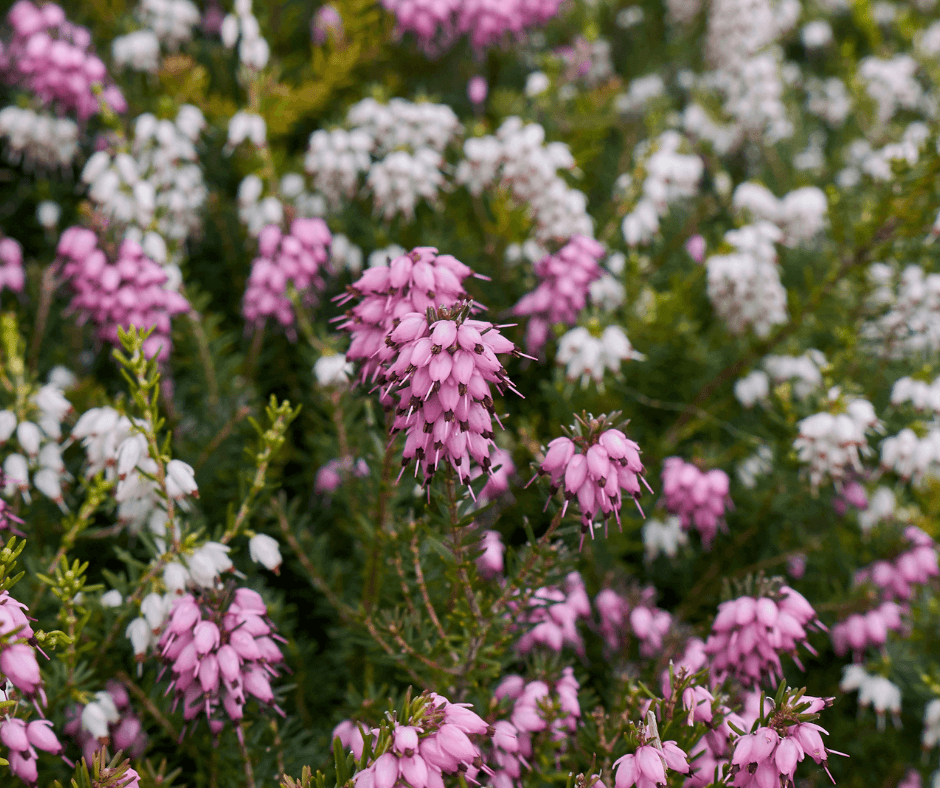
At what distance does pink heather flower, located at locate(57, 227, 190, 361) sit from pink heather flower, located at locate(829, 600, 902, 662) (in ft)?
8.43

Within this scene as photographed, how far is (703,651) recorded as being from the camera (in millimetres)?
2002

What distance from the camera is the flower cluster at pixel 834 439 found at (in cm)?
251

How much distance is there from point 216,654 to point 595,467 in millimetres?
930

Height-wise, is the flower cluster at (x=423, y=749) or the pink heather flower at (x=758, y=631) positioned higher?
the flower cluster at (x=423, y=749)

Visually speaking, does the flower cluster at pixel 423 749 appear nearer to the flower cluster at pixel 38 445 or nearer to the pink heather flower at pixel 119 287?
the flower cluster at pixel 38 445

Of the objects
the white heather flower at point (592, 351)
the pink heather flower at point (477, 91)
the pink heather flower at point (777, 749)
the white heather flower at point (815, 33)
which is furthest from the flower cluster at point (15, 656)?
the white heather flower at point (815, 33)

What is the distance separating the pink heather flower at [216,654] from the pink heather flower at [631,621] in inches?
45.9

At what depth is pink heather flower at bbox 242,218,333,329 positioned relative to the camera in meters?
2.70

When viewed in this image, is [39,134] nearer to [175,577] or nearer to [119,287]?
[119,287]

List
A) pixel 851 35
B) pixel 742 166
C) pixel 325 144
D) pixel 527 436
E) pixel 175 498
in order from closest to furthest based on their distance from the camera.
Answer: pixel 175 498, pixel 527 436, pixel 325 144, pixel 742 166, pixel 851 35

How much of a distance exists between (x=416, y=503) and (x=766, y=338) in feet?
6.05

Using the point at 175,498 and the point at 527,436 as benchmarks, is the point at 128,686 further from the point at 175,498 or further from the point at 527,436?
the point at 527,436

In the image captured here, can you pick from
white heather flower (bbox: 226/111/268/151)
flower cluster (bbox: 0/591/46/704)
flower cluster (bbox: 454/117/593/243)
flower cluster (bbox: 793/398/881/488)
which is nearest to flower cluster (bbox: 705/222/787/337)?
flower cluster (bbox: 454/117/593/243)

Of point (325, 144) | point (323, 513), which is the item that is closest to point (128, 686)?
point (323, 513)
